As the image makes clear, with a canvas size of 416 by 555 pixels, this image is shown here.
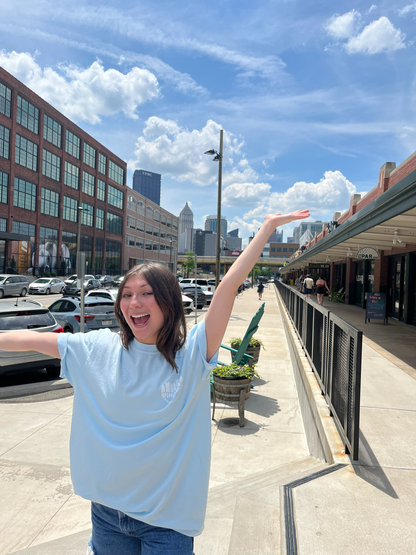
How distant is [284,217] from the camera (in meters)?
1.96

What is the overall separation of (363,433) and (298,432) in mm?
1432

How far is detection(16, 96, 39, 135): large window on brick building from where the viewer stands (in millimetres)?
44725

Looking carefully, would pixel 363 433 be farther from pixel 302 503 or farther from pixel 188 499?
pixel 188 499

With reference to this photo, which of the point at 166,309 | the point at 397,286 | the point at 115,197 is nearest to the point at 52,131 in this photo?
the point at 115,197

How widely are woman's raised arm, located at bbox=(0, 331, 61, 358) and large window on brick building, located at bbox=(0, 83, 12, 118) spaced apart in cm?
4751

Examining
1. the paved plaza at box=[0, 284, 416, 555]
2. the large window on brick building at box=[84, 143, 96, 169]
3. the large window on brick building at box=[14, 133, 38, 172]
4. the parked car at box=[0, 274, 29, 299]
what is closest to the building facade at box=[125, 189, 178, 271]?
the large window on brick building at box=[84, 143, 96, 169]

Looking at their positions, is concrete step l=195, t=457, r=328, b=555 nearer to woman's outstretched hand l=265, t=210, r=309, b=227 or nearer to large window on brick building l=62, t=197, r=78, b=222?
woman's outstretched hand l=265, t=210, r=309, b=227

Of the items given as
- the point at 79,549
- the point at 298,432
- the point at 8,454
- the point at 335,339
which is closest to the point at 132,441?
the point at 79,549

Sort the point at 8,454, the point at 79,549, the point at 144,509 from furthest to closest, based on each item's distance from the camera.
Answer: the point at 8,454
the point at 79,549
the point at 144,509

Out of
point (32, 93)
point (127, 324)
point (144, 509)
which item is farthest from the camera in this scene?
point (32, 93)

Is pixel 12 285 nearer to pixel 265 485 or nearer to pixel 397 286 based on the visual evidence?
pixel 397 286

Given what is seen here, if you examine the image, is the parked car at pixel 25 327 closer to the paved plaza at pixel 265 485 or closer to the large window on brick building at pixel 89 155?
the paved plaza at pixel 265 485

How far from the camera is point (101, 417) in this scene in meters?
1.63

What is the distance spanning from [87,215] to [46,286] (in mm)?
28357
